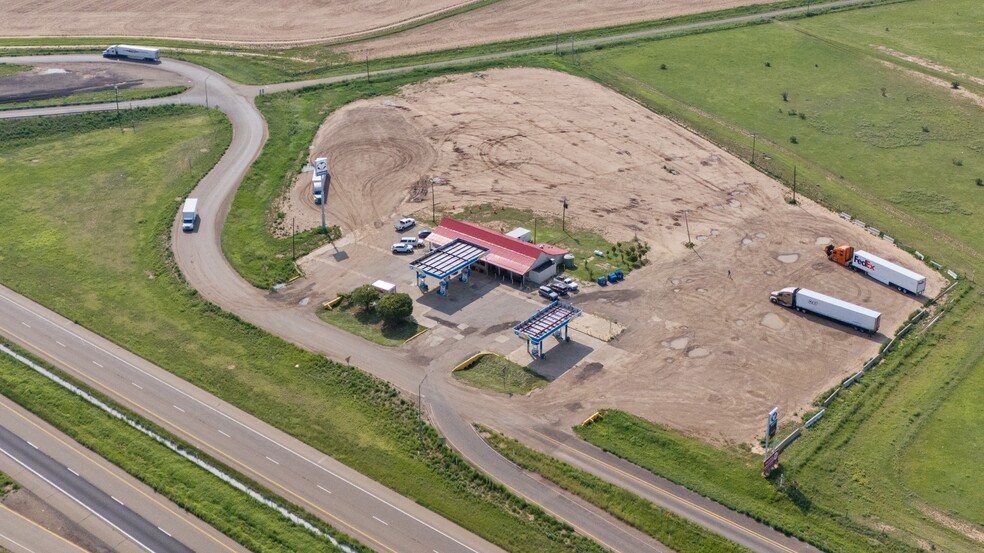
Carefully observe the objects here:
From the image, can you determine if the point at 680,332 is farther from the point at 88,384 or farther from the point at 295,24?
the point at 295,24

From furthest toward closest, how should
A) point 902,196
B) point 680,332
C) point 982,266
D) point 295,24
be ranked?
1. point 295,24
2. point 902,196
3. point 982,266
4. point 680,332

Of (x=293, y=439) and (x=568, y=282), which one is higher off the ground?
(x=568, y=282)

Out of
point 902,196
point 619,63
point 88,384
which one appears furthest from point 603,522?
point 619,63

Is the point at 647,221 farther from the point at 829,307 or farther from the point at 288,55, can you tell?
the point at 288,55

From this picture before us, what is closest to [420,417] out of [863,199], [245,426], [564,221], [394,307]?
[394,307]

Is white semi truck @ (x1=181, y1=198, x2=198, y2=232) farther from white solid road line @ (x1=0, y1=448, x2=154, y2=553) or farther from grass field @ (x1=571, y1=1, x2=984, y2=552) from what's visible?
grass field @ (x1=571, y1=1, x2=984, y2=552)

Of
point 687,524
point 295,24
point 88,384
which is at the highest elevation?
point 295,24
